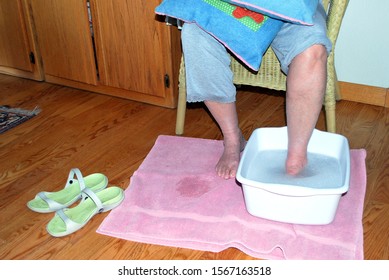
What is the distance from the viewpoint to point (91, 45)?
198 cm

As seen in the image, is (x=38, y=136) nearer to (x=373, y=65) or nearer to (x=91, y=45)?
(x=91, y=45)

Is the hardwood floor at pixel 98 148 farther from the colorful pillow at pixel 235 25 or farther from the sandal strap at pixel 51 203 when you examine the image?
the colorful pillow at pixel 235 25

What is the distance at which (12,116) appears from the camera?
1926 millimetres

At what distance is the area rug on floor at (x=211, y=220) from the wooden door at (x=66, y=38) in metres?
0.72

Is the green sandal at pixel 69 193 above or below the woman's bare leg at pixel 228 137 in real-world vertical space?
below

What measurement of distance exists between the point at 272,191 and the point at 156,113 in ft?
2.81

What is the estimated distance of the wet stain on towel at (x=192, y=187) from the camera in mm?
1391

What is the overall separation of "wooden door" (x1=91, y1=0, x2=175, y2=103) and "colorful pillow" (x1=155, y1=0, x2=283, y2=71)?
0.49m

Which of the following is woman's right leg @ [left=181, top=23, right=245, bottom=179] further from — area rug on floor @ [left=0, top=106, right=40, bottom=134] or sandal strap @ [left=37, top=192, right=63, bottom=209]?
area rug on floor @ [left=0, top=106, right=40, bottom=134]

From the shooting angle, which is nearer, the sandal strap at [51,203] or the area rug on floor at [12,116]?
the sandal strap at [51,203]

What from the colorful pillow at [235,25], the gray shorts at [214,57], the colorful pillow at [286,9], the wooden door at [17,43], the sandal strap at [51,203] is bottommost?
the sandal strap at [51,203]

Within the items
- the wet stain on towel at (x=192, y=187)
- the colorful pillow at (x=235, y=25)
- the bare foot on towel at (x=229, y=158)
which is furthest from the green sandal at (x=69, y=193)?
the colorful pillow at (x=235, y=25)

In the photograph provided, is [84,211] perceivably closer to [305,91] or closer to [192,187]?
[192,187]
